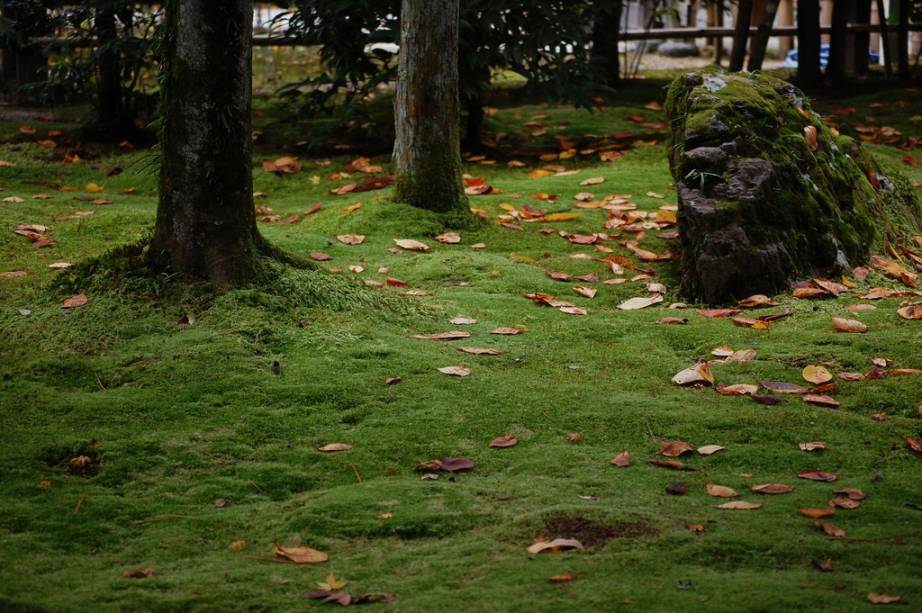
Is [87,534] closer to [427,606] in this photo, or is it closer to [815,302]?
[427,606]

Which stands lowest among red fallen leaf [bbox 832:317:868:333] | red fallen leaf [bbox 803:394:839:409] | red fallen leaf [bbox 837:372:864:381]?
red fallen leaf [bbox 803:394:839:409]

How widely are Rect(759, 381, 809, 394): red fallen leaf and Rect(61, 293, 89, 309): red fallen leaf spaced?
305 centimetres

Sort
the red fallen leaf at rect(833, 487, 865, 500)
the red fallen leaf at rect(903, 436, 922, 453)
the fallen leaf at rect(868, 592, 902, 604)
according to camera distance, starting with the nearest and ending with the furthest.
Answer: the fallen leaf at rect(868, 592, 902, 604) < the red fallen leaf at rect(833, 487, 865, 500) < the red fallen leaf at rect(903, 436, 922, 453)

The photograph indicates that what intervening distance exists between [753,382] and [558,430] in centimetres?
99

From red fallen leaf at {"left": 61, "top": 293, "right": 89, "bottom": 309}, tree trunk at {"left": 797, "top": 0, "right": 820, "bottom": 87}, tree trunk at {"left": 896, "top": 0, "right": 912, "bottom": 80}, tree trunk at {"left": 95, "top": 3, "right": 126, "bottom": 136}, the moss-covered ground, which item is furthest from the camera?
tree trunk at {"left": 896, "top": 0, "right": 912, "bottom": 80}

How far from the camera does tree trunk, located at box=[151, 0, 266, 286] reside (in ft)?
15.3

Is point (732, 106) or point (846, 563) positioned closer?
point (846, 563)

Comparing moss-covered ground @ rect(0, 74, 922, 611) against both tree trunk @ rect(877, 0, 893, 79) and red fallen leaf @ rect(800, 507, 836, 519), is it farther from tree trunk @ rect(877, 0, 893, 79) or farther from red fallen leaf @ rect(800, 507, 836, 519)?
tree trunk @ rect(877, 0, 893, 79)

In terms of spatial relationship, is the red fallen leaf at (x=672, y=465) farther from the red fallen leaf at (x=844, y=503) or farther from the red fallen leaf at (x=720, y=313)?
the red fallen leaf at (x=720, y=313)

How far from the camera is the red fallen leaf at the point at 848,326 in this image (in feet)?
16.3

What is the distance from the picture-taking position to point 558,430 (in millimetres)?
3924

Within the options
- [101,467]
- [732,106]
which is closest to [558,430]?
[101,467]

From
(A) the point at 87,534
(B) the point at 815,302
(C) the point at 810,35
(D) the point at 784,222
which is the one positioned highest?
(C) the point at 810,35

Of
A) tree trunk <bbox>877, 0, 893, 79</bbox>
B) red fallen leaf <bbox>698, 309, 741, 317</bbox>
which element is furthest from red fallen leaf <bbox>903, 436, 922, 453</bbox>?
tree trunk <bbox>877, 0, 893, 79</bbox>
